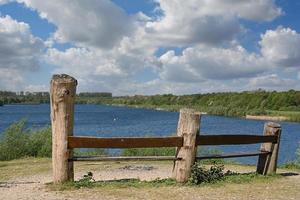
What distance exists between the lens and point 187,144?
414 inches

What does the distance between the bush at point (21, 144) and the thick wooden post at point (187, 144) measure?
9.56 meters

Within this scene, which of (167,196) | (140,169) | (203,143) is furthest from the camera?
(140,169)

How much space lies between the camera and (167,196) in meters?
9.38

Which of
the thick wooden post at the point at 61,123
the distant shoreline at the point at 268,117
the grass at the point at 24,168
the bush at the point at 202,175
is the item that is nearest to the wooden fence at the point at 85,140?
the thick wooden post at the point at 61,123

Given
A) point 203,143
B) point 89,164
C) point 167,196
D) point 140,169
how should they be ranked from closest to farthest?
point 167,196
point 203,143
point 140,169
point 89,164

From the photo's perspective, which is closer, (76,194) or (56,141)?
(76,194)

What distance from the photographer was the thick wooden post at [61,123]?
33.0 ft

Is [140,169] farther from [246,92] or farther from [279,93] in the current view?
[246,92]

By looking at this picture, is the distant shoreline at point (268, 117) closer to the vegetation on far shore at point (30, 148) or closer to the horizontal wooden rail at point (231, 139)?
the vegetation on far shore at point (30, 148)

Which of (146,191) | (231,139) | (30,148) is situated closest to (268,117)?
(30,148)

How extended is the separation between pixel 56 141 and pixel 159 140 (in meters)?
2.18

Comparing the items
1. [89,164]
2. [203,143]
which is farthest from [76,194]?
[89,164]

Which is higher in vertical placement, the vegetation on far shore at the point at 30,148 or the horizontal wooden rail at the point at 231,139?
the horizontal wooden rail at the point at 231,139

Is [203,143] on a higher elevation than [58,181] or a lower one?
higher
